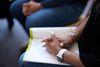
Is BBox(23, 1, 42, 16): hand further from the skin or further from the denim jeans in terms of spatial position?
the skin

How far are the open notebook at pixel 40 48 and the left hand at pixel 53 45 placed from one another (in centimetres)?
3

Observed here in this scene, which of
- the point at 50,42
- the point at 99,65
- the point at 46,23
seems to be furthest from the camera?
the point at 46,23

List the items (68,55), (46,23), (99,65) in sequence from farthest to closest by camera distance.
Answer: (46,23) → (68,55) → (99,65)

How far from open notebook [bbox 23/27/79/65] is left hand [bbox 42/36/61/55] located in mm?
26

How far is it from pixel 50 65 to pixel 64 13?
558 millimetres

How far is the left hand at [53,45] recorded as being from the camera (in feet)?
3.63

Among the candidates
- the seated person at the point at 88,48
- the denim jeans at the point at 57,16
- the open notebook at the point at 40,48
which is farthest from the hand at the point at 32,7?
the seated person at the point at 88,48

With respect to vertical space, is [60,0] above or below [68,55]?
above

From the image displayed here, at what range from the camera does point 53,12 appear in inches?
60.2

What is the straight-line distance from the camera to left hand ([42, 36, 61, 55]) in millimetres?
1108

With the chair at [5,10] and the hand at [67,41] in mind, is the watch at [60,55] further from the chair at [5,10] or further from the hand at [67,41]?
the chair at [5,10]

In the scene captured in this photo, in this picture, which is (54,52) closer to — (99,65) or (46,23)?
(99,65)

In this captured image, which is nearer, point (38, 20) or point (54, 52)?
point (54, 52)

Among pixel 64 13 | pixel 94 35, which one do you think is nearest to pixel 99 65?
pixel 94 35
